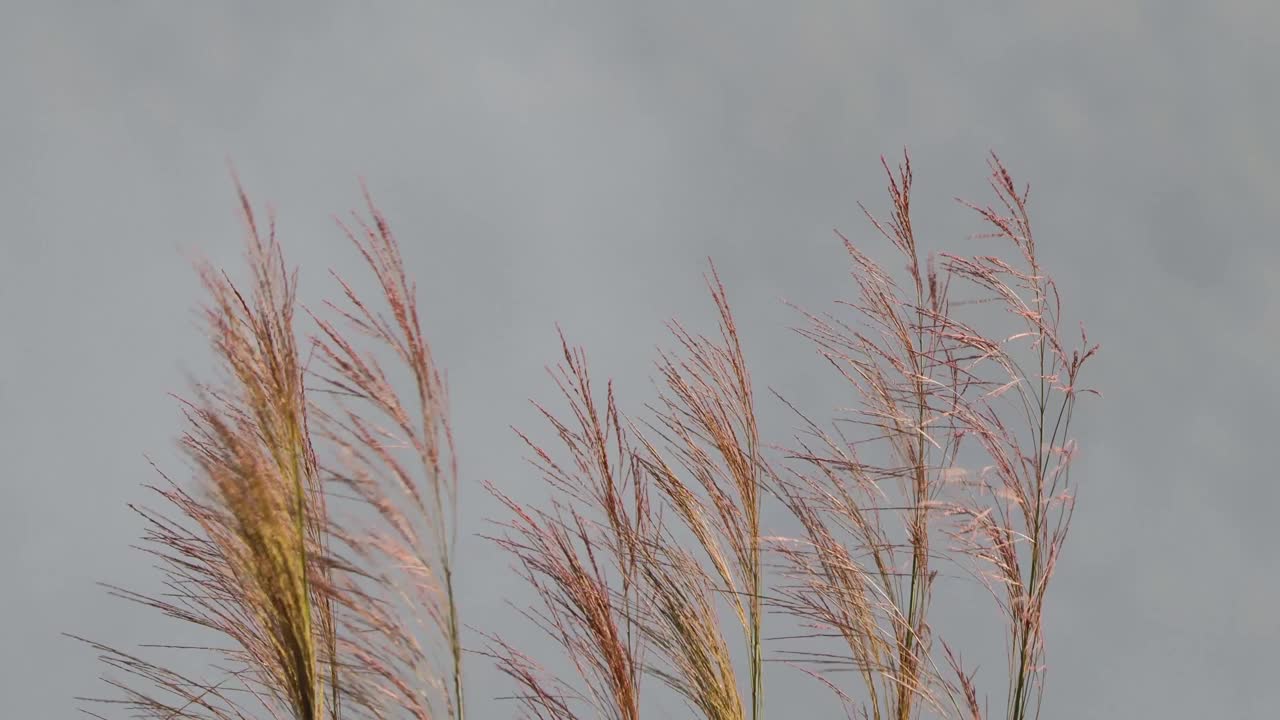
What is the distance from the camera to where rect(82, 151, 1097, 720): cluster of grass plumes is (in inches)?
79.4

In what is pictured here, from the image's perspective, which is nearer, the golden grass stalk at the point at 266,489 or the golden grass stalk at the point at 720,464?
the golden grass stalk at the point at 266,489

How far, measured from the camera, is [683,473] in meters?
2.64

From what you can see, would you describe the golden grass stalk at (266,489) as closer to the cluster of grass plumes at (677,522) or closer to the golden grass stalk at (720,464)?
the cluster of grass plumes at (677,522)

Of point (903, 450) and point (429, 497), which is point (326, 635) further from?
point (903, 450)

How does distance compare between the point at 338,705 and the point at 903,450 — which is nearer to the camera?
the point at 338,705

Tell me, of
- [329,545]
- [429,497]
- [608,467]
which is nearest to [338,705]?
[329,545]

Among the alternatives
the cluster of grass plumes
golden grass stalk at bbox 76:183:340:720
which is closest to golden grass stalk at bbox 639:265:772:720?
the cluster of grass plumes

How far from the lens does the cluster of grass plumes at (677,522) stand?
6.61ft

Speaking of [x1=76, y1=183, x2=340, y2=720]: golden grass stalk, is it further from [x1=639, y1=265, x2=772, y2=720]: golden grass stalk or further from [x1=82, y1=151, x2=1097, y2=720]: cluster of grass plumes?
[x1=639, y1=265, x2=772, y2=720]: golden grass stalk

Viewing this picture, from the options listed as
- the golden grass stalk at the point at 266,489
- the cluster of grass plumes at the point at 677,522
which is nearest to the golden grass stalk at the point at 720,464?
the cluster of grass plumes at the point at 677,522

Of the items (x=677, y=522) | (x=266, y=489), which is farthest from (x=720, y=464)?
(x=266, y=489)

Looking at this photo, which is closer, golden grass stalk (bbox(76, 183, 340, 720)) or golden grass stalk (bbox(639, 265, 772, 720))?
golden grass stalk (bbox(76, 183, 340, 720))

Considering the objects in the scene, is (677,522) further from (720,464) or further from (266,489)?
(266,489)

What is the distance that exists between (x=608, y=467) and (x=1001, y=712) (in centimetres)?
93
